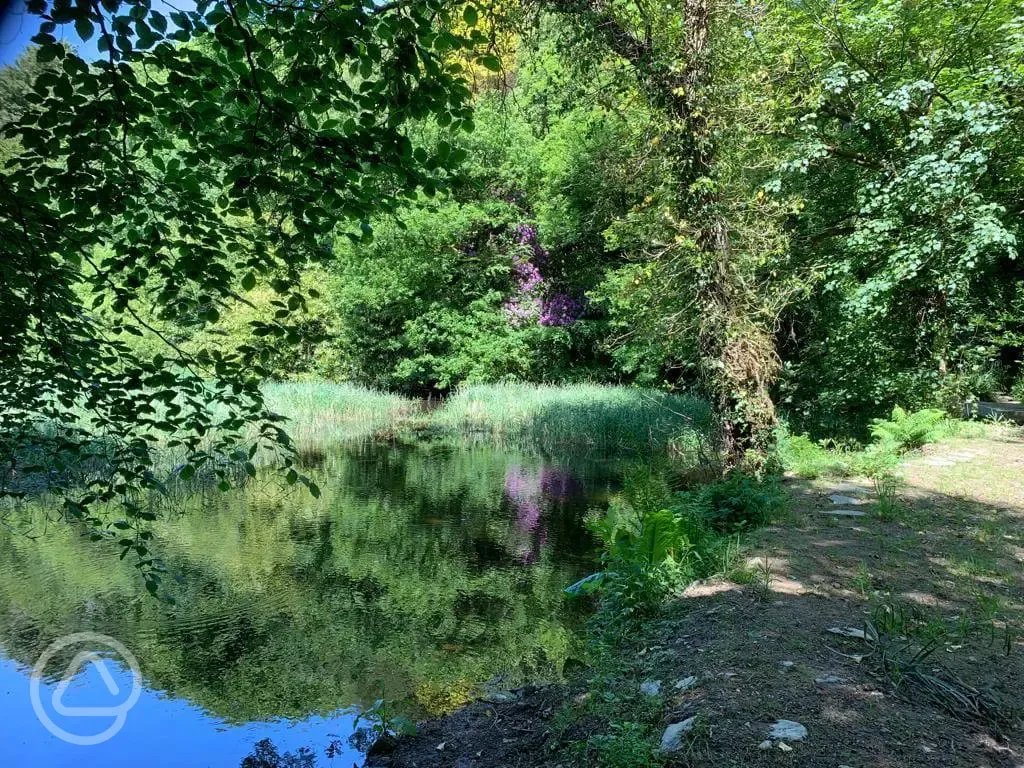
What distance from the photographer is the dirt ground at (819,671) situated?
2.53m

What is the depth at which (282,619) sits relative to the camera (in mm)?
5805

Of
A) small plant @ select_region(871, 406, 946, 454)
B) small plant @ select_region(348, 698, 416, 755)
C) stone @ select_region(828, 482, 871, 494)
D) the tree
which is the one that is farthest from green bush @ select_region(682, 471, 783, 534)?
the tree

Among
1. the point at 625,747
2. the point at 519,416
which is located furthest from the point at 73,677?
the point at 519,416

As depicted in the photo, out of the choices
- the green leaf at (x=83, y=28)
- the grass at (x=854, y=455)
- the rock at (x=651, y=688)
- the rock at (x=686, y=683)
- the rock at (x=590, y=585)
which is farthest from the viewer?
the grass at (x=854, y=455)

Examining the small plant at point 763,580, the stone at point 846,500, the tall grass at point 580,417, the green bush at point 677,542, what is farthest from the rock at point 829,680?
the tall grass at point 580,417

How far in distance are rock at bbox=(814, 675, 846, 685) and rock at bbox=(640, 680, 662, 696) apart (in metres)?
0.70

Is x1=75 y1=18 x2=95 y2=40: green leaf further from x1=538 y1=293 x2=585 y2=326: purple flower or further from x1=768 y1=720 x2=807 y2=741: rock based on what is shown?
x1=538 y1=293 x2=585 y2=326: purple flower

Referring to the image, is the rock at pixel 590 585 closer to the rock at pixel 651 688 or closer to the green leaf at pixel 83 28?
the rock at pixel 651 688

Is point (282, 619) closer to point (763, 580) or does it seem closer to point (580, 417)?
point (763, 580)

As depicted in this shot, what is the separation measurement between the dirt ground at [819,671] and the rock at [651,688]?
39mm

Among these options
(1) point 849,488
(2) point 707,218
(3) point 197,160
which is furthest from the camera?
(2) point 707,218

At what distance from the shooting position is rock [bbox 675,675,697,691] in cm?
309

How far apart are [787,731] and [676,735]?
16.5 inches

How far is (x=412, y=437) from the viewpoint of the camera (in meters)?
16.9
